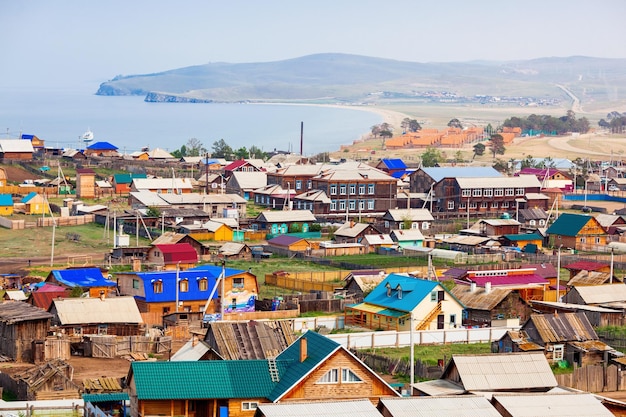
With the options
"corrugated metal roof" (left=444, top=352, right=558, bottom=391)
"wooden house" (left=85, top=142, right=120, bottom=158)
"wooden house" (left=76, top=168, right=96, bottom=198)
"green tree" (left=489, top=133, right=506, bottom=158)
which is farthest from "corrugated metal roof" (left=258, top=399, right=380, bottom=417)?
"green tree" (left=489, top=133, right=506, bottom=158)

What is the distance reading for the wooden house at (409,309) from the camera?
35.4m

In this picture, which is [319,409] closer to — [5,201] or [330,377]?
[330,377]

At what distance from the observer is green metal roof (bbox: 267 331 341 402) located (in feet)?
71.5

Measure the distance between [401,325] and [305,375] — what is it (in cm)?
1395

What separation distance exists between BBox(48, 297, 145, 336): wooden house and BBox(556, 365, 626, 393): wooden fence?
12.0 m

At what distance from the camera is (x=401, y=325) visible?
116 ft

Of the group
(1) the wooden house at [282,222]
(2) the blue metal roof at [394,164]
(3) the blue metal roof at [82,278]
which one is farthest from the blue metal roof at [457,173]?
(3) the blue metal roof at [82,278]

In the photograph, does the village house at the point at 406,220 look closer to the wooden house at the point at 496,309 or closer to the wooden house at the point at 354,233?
the wooden house at the point at 354,233

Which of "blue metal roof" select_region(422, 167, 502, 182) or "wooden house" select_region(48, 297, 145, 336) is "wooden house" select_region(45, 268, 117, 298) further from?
"blue metal roof" select_region(422, 167, 502, 182)

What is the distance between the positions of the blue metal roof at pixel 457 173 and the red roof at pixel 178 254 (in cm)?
3012

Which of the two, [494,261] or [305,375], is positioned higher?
[305,375]

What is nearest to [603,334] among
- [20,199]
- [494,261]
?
[494,261]

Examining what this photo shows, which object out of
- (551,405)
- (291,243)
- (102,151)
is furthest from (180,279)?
(102,151)

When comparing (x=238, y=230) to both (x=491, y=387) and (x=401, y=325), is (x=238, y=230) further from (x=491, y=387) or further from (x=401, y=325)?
(x=491, y=387)
